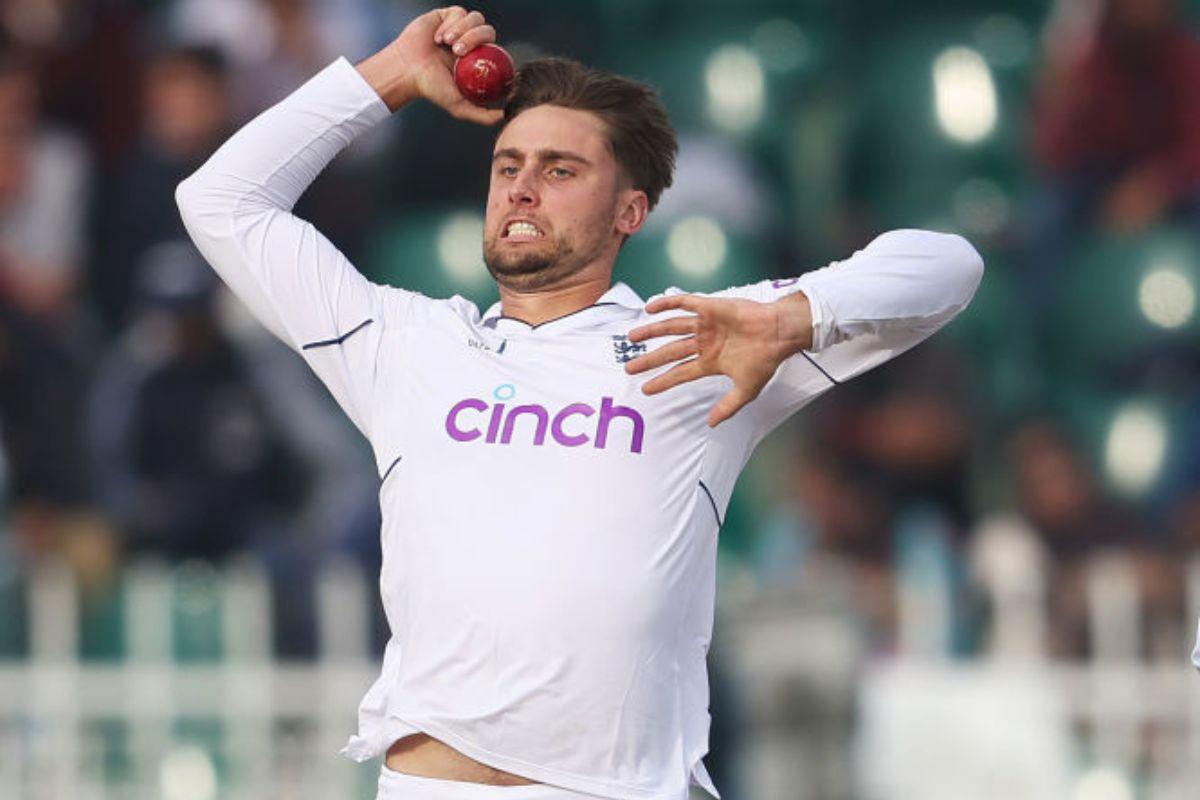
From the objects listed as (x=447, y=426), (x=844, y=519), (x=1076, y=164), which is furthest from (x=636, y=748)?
(x=1076, y=164)

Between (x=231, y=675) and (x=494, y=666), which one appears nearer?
(x=494, y=666)

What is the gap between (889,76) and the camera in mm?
12117

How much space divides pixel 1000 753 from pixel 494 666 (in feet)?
14.9

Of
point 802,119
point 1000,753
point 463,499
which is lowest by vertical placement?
point 1000,753

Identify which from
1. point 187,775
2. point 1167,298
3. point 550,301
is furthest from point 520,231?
point 1167,298

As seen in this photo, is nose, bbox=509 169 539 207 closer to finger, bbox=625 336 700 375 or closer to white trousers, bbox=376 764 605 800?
finger, bbox=625 336 700 375

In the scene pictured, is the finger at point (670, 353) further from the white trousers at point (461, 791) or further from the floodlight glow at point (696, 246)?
the floodlight glow at point (696, 246)

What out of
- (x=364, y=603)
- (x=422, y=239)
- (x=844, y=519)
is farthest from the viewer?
(x=422, y=239)

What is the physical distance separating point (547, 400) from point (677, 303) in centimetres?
40

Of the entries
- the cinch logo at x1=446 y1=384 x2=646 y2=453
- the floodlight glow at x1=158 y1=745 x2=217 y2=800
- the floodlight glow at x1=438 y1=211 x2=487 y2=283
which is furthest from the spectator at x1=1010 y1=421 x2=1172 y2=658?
the cinch logo at x1=446 y1=384 x2=646 y2=453

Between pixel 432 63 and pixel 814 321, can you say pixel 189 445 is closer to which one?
pixel 432 63

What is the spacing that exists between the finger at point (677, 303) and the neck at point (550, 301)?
0.45 m

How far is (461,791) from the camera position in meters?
5.31

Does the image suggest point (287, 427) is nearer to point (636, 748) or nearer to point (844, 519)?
point (844, 519)
